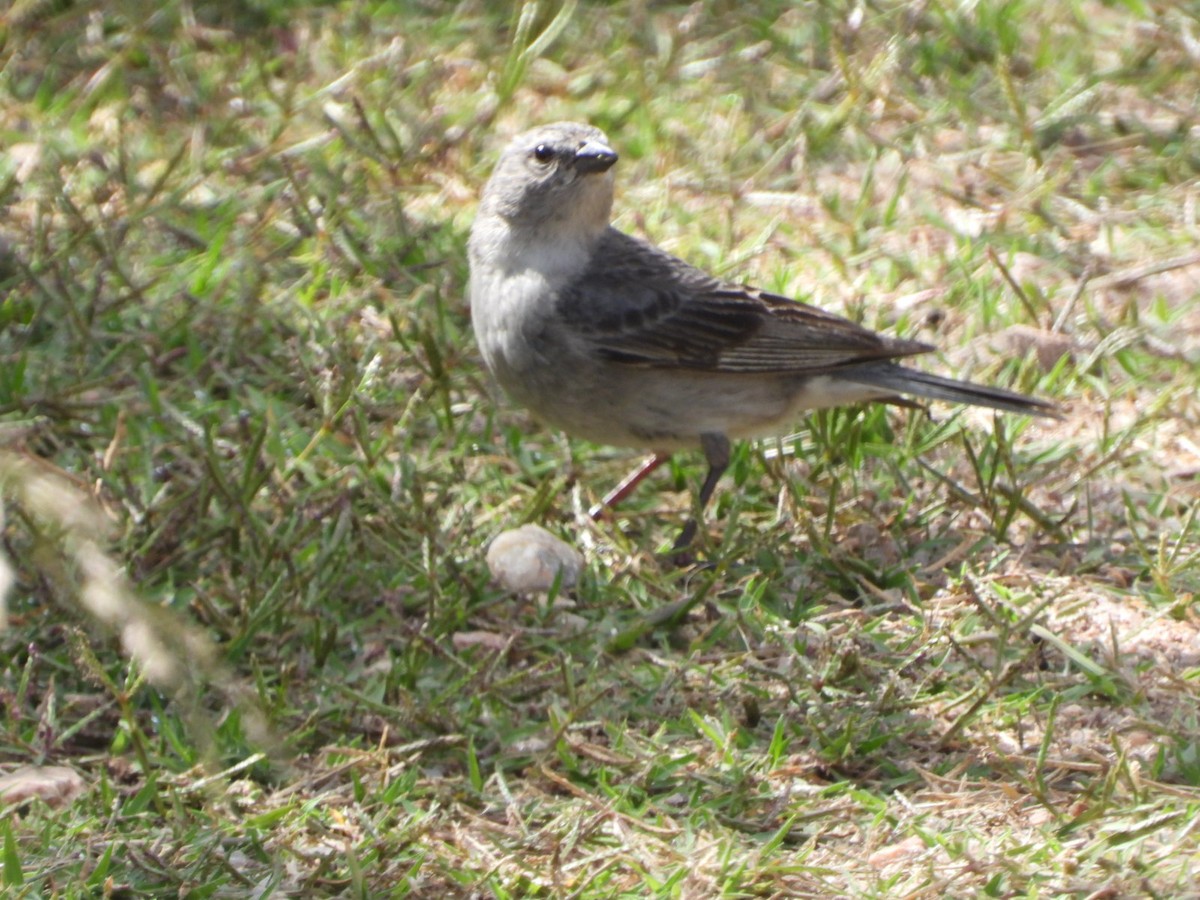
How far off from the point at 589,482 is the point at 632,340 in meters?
0.53

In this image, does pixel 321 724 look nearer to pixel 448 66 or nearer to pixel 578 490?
pixel 578 490

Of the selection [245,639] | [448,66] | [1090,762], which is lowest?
[1090,762]

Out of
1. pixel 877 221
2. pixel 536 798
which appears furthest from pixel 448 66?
pixel 536 798

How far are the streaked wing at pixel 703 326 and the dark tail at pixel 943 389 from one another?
0.17 feet

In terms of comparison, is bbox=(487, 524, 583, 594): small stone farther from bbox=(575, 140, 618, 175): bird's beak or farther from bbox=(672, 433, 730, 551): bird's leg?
bbox=(575, 140, 618, 175): bird's beak

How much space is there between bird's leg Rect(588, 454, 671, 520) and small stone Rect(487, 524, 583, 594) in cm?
29

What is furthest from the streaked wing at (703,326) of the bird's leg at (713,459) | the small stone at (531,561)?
the small stone at (531,561)

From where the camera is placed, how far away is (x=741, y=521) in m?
5.20

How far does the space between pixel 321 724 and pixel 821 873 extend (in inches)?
55.9

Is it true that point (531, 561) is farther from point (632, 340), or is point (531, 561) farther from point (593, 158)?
point (593, 158)

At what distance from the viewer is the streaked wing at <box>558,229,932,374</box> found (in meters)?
5.34

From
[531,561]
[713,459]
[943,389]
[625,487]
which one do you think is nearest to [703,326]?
[713,459]

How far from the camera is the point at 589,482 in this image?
550cm

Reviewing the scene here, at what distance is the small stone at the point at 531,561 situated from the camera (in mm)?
4754
